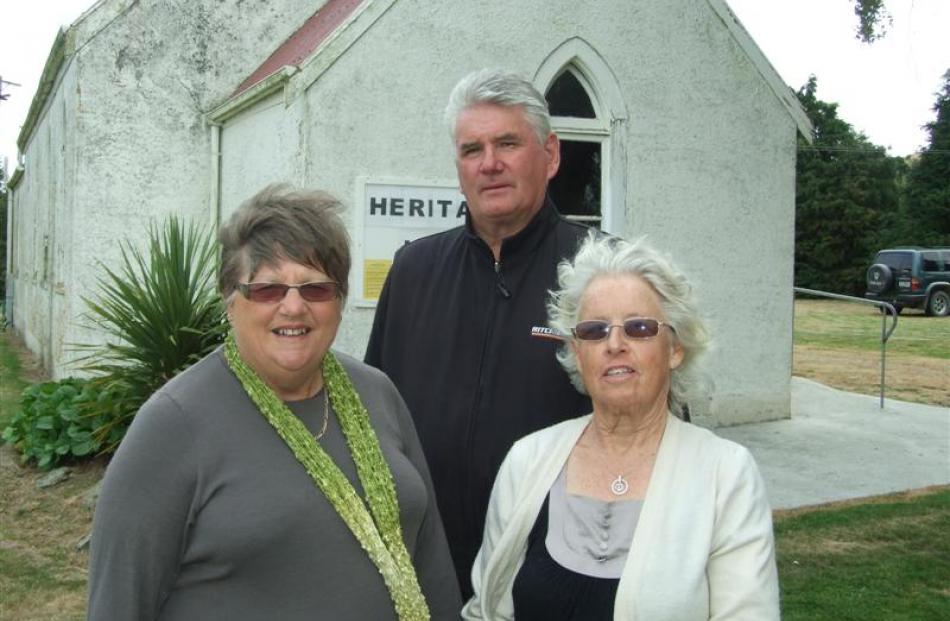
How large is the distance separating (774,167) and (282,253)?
8516 millimetres

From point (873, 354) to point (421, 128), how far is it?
1389cm

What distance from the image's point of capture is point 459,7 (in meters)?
8.43

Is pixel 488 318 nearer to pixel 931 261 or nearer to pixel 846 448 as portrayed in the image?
pixel 846 448

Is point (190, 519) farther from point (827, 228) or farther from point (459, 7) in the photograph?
point (827, 228)

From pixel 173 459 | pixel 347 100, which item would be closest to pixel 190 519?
pixel 173 459

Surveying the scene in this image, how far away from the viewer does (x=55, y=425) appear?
317 inches

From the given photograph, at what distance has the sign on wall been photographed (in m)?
7.96

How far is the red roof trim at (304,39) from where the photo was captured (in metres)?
8.96

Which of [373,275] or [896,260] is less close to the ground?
[896,260]

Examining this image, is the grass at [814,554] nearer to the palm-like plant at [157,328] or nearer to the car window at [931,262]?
the palm-like plant at [157,328]

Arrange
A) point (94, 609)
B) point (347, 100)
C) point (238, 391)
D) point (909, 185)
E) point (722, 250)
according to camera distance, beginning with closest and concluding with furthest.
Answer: point (94, 609) → point (238, 391) → point (347, 100) → point (722, 250) → point (909, 185)

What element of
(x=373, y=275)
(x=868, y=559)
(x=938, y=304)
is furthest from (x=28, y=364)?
(x=938, y=304)

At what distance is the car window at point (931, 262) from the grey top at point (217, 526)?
3256cm

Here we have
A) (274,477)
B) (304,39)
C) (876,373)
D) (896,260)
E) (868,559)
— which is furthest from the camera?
(896,260)
